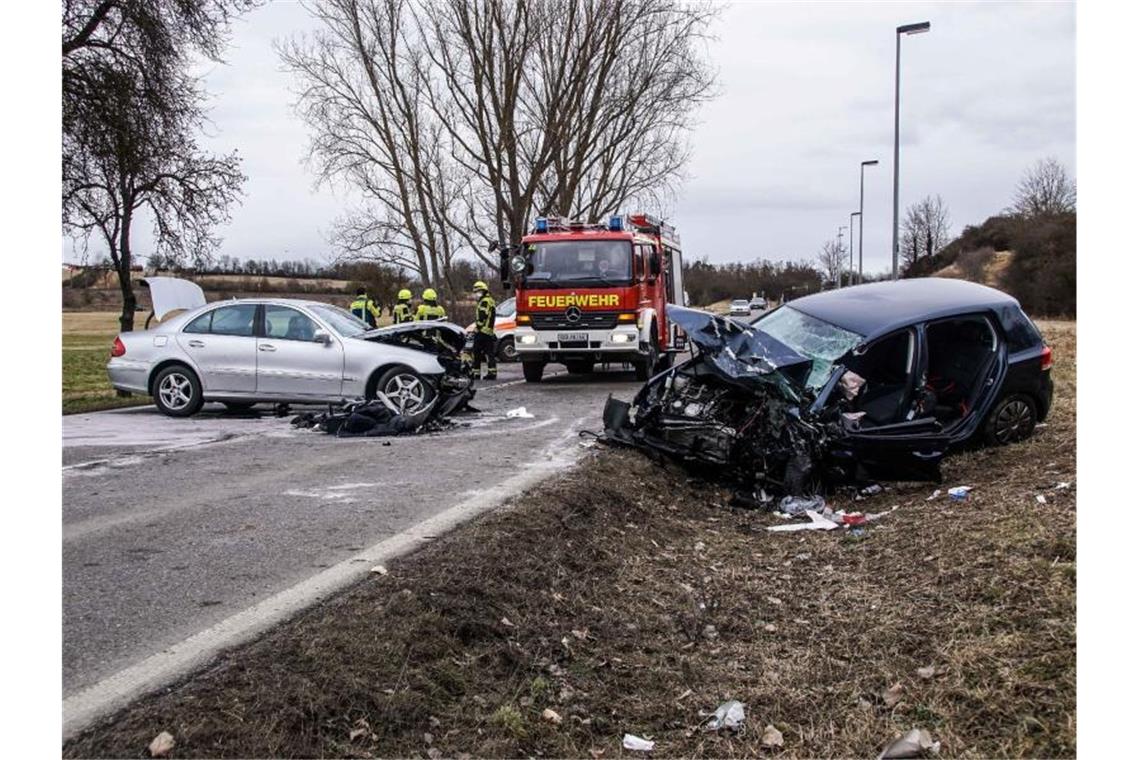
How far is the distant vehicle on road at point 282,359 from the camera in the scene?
38.7 ft

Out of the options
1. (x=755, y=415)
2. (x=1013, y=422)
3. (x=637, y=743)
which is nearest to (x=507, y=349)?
(x=1013, y=422)

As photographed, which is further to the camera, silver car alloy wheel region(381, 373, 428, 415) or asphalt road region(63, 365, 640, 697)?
silver car alloy wheel region(381, 373, 428, 415)

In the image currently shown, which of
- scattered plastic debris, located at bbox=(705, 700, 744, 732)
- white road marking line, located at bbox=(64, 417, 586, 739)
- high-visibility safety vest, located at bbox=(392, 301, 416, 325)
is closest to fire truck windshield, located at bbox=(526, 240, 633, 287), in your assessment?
high-visibility safety vest, located at bbox=(392, 301, 416, 325)

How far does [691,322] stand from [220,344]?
6791mm

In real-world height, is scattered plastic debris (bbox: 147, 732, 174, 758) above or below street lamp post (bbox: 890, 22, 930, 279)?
below

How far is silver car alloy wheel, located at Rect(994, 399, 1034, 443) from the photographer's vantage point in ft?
28.3

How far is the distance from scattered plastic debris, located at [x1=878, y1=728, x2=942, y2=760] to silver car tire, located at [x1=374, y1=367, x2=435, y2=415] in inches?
349

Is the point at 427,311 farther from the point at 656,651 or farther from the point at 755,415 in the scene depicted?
the point at 656,651

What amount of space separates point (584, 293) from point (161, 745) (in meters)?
13.4

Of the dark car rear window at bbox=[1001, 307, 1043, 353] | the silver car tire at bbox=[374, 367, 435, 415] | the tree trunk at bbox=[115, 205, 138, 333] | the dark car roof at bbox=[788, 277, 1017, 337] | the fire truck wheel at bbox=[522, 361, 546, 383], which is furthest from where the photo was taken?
the fire truck wheel at bbox=[522, 361, 546, 383]

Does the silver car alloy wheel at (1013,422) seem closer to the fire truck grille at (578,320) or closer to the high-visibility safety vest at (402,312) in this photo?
the fire truck grille at (578,320)

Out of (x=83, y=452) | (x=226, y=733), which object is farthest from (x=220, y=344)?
(x=226, y=733)

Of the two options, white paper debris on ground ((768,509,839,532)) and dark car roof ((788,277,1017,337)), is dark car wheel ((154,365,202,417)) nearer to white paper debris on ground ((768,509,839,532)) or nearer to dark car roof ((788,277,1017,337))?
dark car roof ((788,277,1017,337))

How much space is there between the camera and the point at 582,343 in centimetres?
1609
